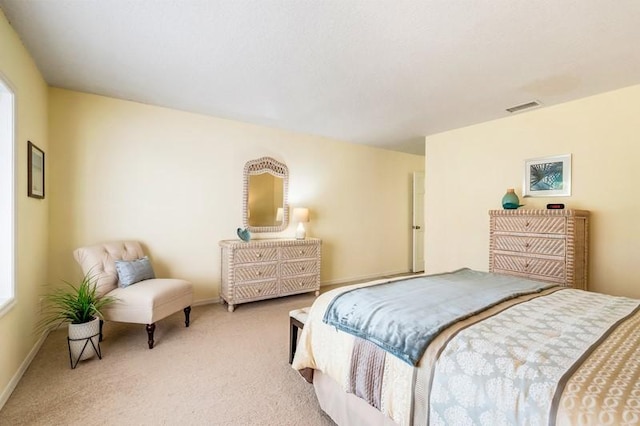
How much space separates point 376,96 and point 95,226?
3301mm

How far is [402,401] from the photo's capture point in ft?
4.11

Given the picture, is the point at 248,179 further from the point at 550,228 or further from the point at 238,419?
the point at 550,228

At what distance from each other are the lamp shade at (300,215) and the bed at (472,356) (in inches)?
94.2

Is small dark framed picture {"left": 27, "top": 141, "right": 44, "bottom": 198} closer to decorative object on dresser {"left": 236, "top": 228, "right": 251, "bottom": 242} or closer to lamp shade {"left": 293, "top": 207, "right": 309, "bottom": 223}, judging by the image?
decorative object on dresser {"left": 236, "top": 228, "right": 251, "bottom": 242}

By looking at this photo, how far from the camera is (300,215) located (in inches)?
169

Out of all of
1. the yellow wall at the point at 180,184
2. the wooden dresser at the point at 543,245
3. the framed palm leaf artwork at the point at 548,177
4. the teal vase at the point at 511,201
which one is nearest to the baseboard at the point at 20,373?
the yellow wall at the point at 180,184

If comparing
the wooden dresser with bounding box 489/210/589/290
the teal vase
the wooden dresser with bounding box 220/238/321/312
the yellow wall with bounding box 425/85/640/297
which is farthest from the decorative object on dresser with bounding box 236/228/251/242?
the teal vase

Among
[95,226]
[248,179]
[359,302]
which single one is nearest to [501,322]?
[359,302]

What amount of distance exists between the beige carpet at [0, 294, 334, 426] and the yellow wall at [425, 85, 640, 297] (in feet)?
9.19

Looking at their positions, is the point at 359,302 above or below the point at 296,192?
below

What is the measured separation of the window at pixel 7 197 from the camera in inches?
79.1

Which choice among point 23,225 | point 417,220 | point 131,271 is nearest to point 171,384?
point 131,271

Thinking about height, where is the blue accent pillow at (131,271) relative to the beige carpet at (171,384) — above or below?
above

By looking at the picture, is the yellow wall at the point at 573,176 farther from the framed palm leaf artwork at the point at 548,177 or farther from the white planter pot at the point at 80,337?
the white planter pot at the point at 80,337
